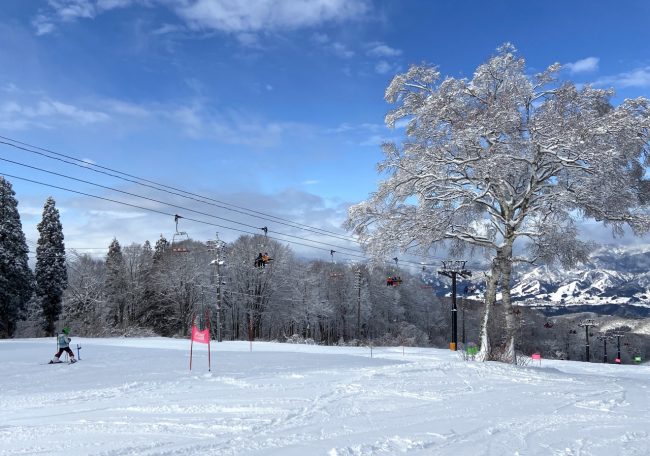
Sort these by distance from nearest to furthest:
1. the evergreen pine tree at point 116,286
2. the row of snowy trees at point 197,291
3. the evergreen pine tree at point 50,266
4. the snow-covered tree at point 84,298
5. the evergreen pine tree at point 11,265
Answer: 1. the evergreen pine tree at point 11,265
2. the evergreen pine tree at point 50,266
3. the snow-covered tree at point 84,298
4. the row of snowy trees at point 197,291
5. the evergreen pine tree at point 116,286

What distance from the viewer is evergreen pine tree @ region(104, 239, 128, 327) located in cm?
5875

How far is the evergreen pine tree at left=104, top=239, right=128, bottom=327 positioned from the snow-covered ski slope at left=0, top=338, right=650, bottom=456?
48226mm

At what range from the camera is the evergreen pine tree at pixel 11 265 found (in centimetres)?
3744

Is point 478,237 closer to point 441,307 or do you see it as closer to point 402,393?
point 402,393

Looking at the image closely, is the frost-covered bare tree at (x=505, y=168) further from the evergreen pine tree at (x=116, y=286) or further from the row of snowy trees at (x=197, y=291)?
the evergreen pine tree at (x=116, y=286)

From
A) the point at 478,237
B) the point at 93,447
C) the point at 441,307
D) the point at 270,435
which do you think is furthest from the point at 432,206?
the point at 441,307

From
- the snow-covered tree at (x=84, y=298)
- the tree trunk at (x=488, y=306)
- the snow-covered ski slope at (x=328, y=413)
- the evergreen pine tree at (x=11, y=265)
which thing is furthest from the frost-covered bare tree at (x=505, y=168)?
the snow-covered tree at (x=84, y=298)

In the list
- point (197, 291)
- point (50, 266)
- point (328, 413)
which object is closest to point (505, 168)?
point (328, 413)

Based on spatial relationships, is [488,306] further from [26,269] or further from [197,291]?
[197,291]

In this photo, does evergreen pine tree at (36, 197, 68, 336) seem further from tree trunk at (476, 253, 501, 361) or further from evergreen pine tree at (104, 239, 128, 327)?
tree trunk at (476, 253, 501, 361)

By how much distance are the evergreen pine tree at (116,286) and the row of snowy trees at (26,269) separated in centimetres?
1475

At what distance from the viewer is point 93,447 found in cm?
571

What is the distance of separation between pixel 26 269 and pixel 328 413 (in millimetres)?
38222

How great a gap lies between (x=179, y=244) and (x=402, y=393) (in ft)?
190
